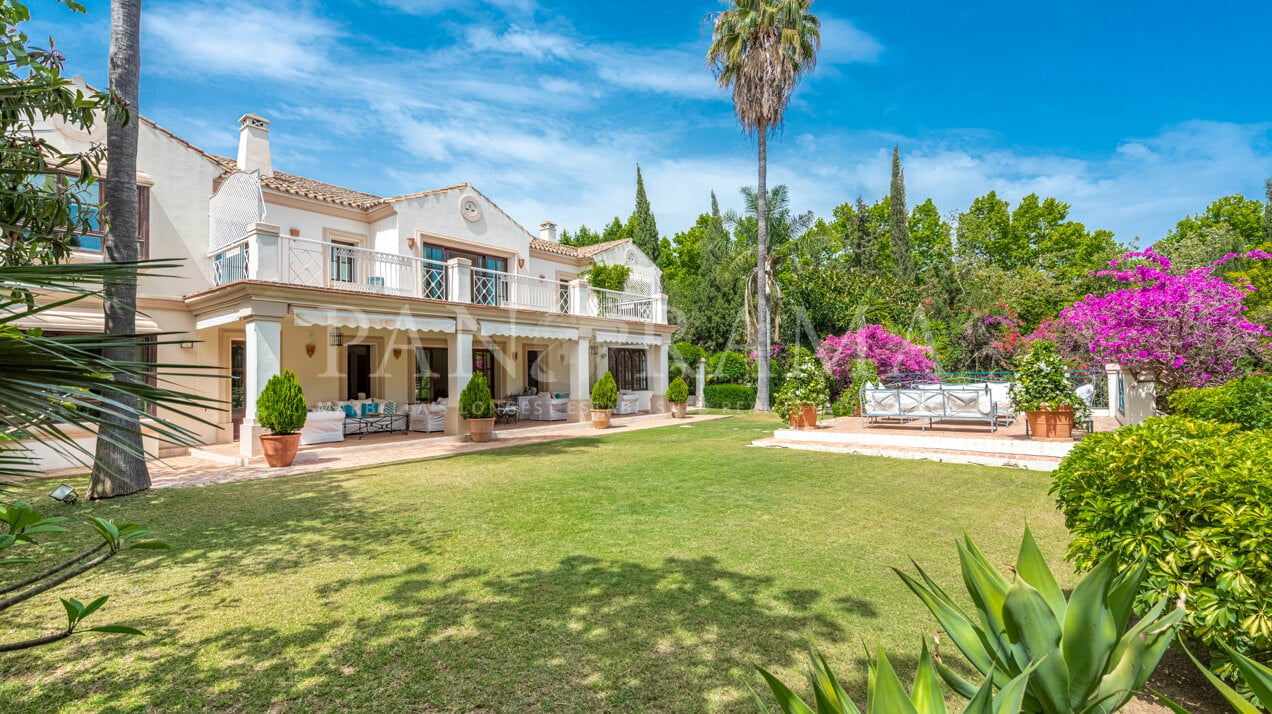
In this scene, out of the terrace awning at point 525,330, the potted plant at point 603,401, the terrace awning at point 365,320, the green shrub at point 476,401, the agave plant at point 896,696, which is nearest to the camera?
the agave plant at point 896,696

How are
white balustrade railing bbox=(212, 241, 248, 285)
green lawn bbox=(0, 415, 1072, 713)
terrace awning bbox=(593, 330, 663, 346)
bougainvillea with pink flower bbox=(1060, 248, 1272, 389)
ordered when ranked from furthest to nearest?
1. terrace awning bbox=(593, 330, 663, 346)
2. white balustrade railing bbox=(212, 241, 248, 285)
3. bougainvillea with pink flower bbox=(1060, 248, 1272, 389)
4. green lawn bbox=(0, 415, 1072, 713)

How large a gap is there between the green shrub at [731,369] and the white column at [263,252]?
1860 cm

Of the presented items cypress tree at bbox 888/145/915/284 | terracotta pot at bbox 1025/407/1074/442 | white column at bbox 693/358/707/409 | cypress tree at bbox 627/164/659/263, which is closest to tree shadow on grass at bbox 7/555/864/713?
terracotta pot at bbox 1025/407/1074/442

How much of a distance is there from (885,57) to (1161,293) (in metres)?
16.3

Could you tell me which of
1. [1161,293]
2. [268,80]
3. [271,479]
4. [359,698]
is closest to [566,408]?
[271,479]

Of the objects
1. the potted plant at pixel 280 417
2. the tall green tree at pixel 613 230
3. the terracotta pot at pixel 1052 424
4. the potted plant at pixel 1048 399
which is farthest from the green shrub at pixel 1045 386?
the tall green tree at pixel 613 230

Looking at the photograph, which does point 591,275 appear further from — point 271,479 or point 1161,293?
point 1161,293

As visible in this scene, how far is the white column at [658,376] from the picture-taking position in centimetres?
2258

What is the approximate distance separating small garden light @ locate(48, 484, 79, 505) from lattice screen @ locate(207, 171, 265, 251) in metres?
7.23

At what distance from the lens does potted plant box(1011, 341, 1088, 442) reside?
10625 millimetres

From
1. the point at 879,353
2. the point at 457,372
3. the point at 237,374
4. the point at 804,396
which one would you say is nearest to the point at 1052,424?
the point at 804,396

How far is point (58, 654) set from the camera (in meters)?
3.69

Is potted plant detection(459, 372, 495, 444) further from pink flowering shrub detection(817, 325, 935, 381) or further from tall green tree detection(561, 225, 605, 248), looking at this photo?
tall green tree detection(561, 225, 605, 248)

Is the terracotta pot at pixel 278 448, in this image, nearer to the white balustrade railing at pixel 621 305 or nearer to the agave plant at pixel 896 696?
the white balustrade railing at pixel 621 305
